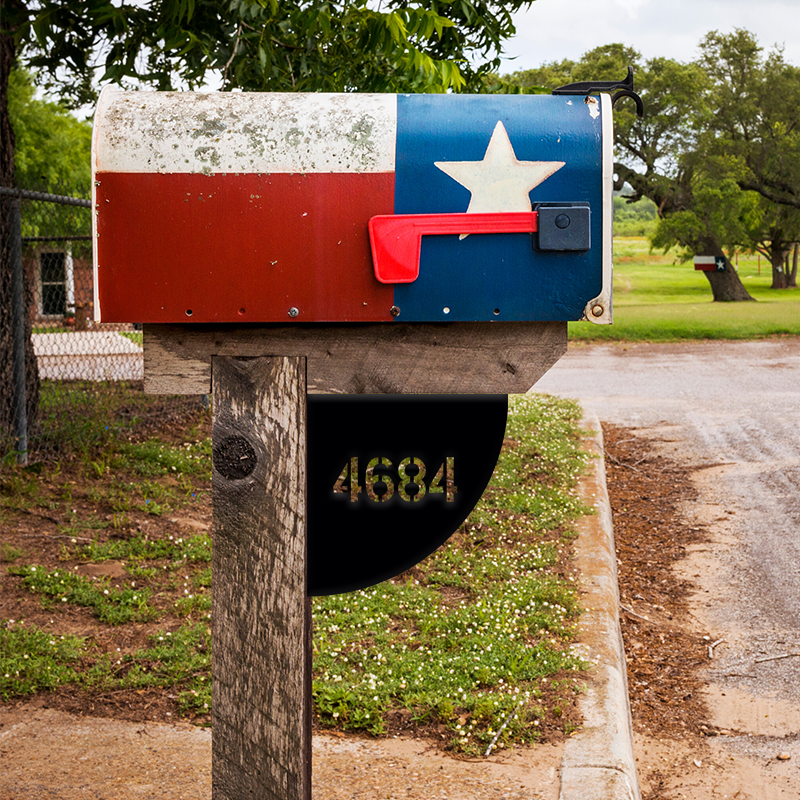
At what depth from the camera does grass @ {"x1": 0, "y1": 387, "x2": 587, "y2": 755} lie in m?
3.22

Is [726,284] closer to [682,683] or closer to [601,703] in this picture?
[682,683]

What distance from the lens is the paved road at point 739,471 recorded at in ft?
12.9

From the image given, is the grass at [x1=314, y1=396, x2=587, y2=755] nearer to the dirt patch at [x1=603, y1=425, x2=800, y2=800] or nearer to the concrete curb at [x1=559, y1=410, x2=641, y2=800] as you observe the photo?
the concrete curb at [x1=559, y1=410, x2=641, y2=800]

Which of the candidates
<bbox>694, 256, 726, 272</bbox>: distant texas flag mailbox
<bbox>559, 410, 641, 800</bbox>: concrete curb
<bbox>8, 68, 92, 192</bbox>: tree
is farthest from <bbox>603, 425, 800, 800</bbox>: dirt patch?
<bbox>694, 256, 726, 272</bbox>: distant texas flag mailbox

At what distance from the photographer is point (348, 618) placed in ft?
13.1

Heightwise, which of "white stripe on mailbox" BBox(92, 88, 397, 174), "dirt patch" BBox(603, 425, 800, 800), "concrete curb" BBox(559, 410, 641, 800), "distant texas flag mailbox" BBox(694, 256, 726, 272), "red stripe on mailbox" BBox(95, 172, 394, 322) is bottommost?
"dirt patch" BBox(603, 425, 800, 800)

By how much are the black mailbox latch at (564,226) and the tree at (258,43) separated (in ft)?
9.01

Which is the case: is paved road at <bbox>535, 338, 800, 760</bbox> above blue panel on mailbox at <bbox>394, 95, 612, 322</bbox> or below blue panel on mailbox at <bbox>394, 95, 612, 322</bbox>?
below

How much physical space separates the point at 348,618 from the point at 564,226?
9.42 feet

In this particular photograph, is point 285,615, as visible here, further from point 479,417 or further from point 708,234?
point 708,234

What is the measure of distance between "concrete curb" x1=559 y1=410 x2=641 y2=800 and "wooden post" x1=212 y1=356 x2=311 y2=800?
1.32 meters

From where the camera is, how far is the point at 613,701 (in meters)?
3.20

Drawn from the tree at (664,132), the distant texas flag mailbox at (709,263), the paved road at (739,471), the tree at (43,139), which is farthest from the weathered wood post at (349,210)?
the distant texas flag mailbox at (709,263)

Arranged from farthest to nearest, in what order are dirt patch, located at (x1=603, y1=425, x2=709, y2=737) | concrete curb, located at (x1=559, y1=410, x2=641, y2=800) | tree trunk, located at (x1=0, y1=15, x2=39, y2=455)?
tree trunk, located at (x1=0, y1=15, x2=39, y2=455)
dirt patch, located at (x1=603, y1=425, x2=709, y2=737)
concrete curb, located at (x1=559, y1=410, x2=641, y2=800)
